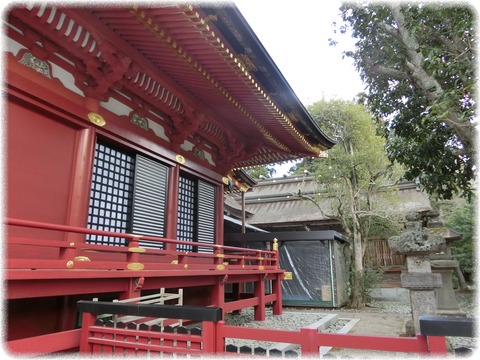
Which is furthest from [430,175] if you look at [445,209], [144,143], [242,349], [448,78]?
[445,209]

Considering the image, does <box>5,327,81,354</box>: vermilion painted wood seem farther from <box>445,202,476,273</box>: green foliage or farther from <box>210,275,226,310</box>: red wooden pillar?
<box>445,202,476,273</box>: green foliage

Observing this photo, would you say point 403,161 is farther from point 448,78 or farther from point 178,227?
point 178,227

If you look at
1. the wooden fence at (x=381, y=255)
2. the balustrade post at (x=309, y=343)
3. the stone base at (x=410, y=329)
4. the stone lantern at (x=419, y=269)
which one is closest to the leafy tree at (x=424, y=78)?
the stone lantern at (x=419, y=269)

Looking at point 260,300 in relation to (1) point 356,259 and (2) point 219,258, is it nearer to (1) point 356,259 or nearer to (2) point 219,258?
(2) point 219,258

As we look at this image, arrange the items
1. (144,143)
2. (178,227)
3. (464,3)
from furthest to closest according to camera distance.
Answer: (178,227) < (144,143) < (464,3)

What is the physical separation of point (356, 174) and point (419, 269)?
6.23m

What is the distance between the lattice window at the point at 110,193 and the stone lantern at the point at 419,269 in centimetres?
515

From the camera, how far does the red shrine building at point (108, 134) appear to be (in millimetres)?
3734

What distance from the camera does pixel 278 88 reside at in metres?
6.21

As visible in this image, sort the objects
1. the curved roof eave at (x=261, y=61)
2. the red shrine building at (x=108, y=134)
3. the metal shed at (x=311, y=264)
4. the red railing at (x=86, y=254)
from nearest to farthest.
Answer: the red railing at (x=86, y=254), the red shrine building at (x=108, y=134), the curved roof eave at (x=261, y=61), the metal shed at (x=311, y=264)

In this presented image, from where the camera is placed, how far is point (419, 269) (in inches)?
250

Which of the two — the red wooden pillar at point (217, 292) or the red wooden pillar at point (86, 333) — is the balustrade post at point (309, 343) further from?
the red wooden pillar at point (217, 292)

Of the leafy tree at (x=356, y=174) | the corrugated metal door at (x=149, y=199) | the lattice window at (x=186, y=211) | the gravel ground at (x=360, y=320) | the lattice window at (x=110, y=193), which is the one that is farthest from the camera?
the leafy tree at (x=356, y=174)

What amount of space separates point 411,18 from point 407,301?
36.3 feet
